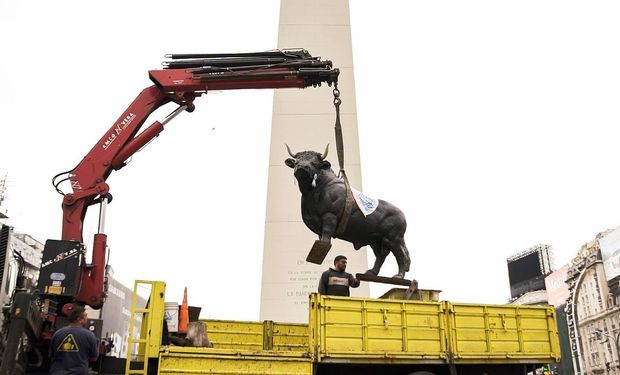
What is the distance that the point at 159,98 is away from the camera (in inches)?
377

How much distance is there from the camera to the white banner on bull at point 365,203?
363 inches

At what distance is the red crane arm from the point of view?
28.4 feet

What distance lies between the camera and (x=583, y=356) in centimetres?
6600

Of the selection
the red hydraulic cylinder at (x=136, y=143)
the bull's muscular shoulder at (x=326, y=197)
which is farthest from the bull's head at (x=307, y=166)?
the red hydraulic cylinder at (x=136, y=143)

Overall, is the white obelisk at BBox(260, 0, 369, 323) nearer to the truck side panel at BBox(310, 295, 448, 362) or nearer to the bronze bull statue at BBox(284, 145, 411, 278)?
the bronze bull statue at BBox(284, 145, 411, 278)

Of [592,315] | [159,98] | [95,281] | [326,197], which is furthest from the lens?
[592,315]

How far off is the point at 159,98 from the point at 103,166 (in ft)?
4.90

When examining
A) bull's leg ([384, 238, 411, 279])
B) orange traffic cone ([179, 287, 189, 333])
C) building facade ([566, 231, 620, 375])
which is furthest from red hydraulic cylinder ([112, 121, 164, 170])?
building facade ([566, 231, 620, 375])

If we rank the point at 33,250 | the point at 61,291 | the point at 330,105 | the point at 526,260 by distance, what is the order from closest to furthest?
the point at 61,291 → the point at 33,250 → the point at 330,105 → the point at 526,260

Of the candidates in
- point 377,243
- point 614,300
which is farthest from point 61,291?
point 614,300

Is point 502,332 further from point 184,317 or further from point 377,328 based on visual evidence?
point 184,317

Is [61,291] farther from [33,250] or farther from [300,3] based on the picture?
[300,3]

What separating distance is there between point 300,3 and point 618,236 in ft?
144

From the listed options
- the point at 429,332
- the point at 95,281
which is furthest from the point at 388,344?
the point at 95,281
